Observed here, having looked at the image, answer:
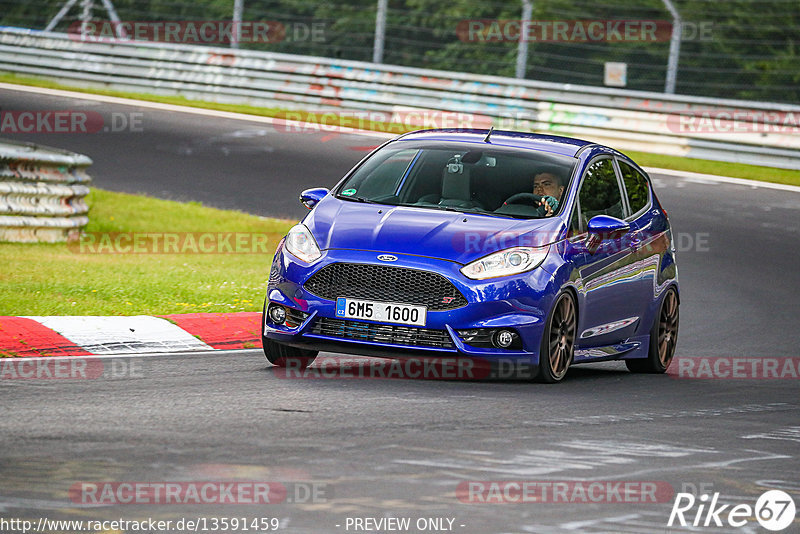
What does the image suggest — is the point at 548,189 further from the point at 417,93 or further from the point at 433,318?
the point at 417,93

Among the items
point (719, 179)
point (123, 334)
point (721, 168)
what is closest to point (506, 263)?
point (123, 334)

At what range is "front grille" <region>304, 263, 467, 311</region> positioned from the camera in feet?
29.5

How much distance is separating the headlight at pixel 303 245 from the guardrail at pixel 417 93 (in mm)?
15910

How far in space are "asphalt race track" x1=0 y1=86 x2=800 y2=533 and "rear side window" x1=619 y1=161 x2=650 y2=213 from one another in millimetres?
1316

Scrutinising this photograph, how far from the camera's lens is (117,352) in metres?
10.1

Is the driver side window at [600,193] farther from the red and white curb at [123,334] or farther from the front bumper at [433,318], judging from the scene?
the red and white curb at [123,334]

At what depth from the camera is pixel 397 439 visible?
7.21m

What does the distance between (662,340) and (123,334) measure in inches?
161

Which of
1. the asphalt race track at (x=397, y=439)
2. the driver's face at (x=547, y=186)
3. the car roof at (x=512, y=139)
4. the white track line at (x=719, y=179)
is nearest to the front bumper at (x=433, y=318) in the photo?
the asphalt race track at (x=397, y=439)

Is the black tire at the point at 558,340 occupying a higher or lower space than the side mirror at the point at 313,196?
lower

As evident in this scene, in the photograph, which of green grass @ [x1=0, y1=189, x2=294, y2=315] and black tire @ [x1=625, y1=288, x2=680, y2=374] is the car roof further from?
green grass @ [x1=0, y1=189, x2=294, y2=315]

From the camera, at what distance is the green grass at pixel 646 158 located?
23891 mm

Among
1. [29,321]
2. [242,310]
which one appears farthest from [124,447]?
[242,310]

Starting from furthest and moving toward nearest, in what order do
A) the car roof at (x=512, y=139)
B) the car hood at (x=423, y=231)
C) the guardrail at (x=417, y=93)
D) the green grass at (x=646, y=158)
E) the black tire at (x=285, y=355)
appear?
the guardrail at (x=417, y=93) → the green grass at (x=646, y=158) → the car roof at (x=512, y=139) → the black tire at (x=285, y=355) → the car hood at (x=423, y=231)
